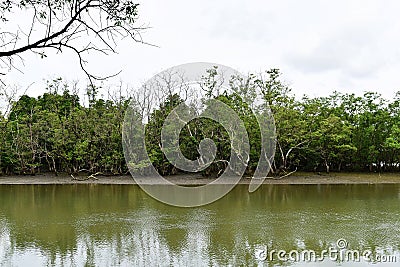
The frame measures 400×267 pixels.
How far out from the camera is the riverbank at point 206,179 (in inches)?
614

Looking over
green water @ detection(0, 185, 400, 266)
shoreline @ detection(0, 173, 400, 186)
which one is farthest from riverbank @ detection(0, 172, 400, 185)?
green water @ detection(0, 185, 400, 266)

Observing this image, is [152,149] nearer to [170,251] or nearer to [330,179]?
[330,179]

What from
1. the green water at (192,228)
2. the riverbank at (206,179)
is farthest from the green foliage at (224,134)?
the green water at (192,228)

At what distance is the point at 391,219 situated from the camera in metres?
8.61

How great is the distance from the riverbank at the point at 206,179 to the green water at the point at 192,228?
2915mm

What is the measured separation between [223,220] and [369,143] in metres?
10.4

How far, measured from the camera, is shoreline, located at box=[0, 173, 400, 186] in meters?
15.6

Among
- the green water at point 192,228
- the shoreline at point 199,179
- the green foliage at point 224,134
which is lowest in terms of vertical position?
the green water at point 192,228

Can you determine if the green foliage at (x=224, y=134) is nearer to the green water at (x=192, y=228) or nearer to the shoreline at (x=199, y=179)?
the shoreline at (x=199, y=179)

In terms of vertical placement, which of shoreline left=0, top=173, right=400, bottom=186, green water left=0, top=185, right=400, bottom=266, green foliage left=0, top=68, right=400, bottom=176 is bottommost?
green water left=0, top=185, right=400, bottom=266

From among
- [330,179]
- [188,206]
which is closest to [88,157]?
[188,206]

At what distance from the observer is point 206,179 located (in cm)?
1655

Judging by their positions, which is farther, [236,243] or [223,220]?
[223,220]

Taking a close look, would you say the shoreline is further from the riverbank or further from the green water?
the green water
